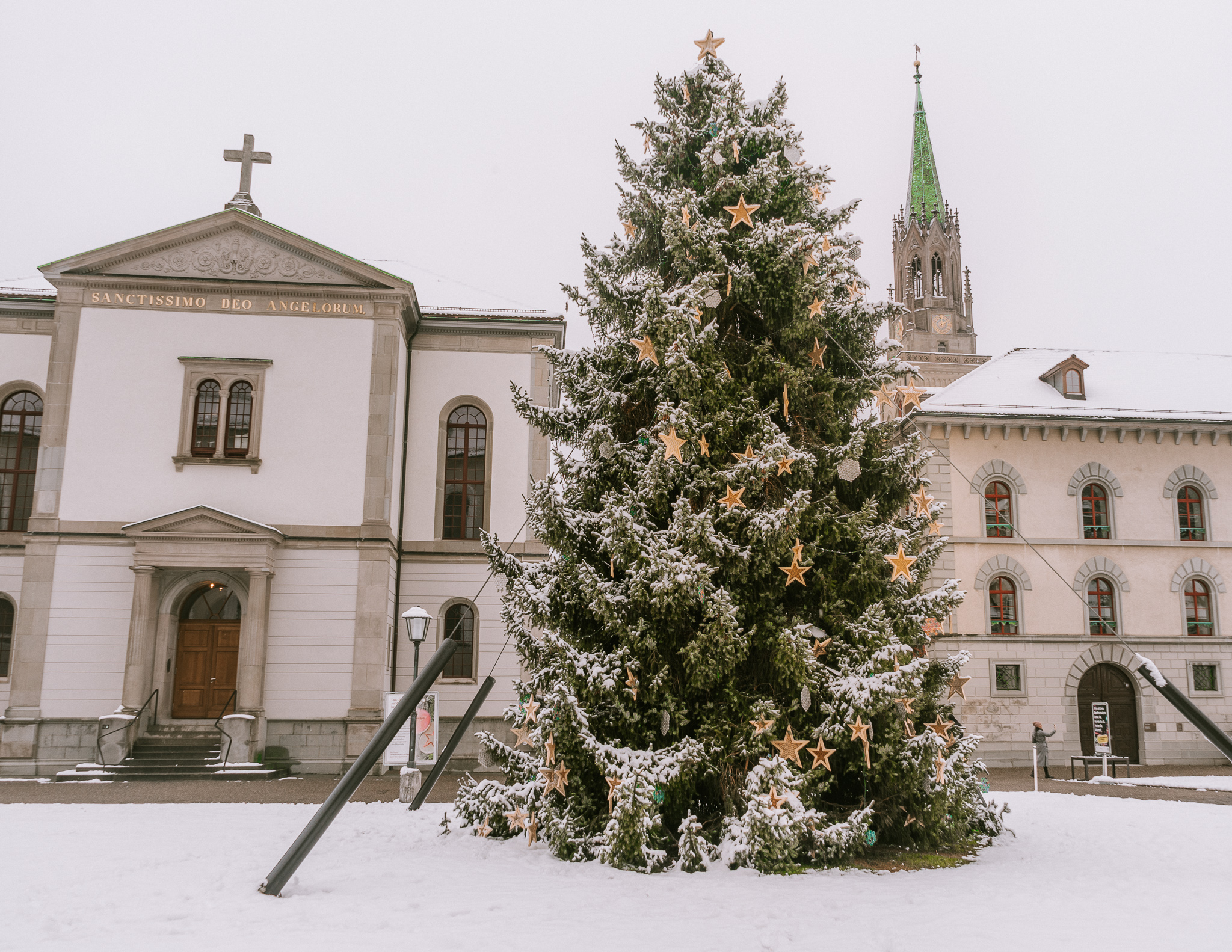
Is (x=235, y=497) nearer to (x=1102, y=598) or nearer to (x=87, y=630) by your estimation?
(x=87, y=630)

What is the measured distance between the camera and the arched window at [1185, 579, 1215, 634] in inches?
1073

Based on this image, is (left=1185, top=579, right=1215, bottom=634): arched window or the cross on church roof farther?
(left=1185, top=579, right=1215, bottom=634): arched window

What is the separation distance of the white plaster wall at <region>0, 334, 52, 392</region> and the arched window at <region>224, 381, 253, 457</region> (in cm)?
488

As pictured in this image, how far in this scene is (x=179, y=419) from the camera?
71.2 feet

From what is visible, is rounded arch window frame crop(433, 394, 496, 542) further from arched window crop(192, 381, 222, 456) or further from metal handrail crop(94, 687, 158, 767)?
metal handrail crop(94, 687, 158, 767)

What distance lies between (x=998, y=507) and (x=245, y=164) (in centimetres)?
2264

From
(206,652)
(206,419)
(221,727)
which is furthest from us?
(206,419)

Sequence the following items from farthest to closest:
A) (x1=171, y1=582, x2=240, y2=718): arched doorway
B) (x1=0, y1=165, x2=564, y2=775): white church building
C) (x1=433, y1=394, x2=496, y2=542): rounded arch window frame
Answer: (x1=433, y1=394, x2=496, y2=542): rounded arch window frame
(x1=171, y1=582, x2=240, y2=718): arched doorway
(x1=0, y1=165, x2=564, y2=775): white church building

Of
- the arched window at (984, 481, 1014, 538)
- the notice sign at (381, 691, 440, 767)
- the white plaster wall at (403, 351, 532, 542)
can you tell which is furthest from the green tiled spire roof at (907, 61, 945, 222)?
the notice sign at (381, 691, 440, 767)

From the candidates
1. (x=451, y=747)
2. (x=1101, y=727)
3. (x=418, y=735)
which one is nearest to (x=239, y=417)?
(x=418, y=735)

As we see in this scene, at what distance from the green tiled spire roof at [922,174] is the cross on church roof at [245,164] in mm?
49355

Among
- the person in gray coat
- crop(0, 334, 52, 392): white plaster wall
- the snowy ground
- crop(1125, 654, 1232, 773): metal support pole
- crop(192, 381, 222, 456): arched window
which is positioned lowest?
the person in gray coat

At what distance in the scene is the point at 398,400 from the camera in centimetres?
2262

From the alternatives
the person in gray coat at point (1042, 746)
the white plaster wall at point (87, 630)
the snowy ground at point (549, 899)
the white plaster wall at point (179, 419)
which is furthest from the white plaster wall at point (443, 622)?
the person in gray coat at point (1042, 746)
